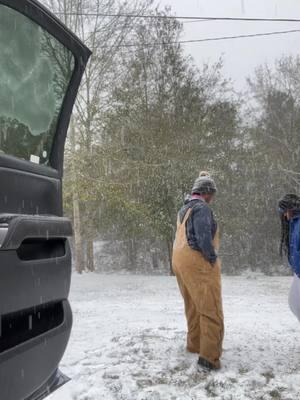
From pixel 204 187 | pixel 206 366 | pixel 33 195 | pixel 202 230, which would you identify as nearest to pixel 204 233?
pixel 202 230

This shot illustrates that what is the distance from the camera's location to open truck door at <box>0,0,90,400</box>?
1.26 meters

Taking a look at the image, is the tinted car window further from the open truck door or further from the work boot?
the work boot

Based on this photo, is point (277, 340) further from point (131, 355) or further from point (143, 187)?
point (143, 187)

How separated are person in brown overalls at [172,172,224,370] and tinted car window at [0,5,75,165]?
8.55 feet

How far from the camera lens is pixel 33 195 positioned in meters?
1.47

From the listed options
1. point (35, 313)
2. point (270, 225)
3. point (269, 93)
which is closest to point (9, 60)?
point (35, 313)

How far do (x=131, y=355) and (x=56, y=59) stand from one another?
3405 mm

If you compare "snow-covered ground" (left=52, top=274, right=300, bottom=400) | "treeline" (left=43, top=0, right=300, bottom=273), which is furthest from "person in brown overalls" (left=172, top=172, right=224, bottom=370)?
"treeline" (left=43, top=0, right=300, bottom=273)

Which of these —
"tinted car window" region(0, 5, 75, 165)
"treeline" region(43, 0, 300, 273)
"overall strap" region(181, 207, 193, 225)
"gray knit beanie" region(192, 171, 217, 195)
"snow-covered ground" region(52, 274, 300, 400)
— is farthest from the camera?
"treeline" region(43, 0, 300, 273)

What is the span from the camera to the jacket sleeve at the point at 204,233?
410cm

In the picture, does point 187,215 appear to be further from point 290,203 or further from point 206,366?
point 206,366

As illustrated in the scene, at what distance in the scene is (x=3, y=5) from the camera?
4.25 feet

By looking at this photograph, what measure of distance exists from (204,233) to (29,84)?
283 cm

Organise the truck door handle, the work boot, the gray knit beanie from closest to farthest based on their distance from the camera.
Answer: the truck door handle < the work boot < the gray knit beanie
